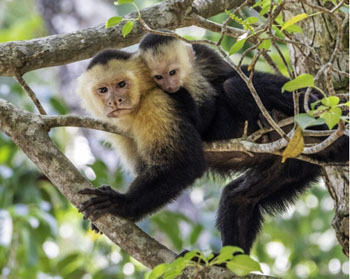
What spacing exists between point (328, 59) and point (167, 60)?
1.03 metres

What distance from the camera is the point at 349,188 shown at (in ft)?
10.9

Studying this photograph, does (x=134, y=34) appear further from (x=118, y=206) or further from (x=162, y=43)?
(x=118, y=206)

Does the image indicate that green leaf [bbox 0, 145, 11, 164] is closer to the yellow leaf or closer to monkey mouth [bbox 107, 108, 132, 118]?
monkey mouth [bbox 107, 108, 132, 118]

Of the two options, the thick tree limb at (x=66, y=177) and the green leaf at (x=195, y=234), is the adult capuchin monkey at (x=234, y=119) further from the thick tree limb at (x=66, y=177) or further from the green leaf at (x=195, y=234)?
the green leaf at (x=195, y=234)

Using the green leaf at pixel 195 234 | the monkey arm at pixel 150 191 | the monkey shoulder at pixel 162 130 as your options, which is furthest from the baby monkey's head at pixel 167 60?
the green leaf at pixel 195 234

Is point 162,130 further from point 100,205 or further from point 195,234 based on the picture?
point 195,234

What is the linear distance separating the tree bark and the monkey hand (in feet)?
4.34

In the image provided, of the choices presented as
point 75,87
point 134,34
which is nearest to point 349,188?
point 134,34

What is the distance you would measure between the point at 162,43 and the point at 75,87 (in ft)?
2.42

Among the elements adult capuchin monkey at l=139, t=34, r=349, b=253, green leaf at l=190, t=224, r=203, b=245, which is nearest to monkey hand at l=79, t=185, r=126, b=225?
adult capuchin monkey at l=139, t=34, r=349, b=253

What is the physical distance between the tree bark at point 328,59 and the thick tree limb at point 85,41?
0.57 metres

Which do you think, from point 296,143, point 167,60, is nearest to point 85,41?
point 167,60

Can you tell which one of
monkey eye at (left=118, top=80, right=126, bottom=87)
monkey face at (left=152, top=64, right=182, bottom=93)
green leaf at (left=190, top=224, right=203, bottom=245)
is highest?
monkey eye at (left=118, top=80, right=126, bottom=87)

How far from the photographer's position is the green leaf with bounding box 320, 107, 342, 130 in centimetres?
172
